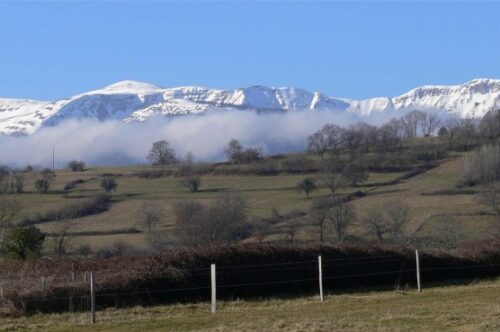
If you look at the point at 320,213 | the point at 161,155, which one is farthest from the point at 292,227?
the point at 161,155

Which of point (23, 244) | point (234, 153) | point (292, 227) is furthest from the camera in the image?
point (234, 153)

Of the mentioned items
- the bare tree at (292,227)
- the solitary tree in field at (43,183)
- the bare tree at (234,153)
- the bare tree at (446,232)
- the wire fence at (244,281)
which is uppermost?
the bare tree at (234,153)

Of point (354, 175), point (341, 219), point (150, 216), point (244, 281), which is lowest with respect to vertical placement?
point (341, 219)

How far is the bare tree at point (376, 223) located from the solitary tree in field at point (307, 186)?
807 inches

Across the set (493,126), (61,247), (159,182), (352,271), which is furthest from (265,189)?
(352,271)

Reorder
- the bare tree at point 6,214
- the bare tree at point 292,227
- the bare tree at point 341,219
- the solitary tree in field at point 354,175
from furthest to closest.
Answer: the solitary tree in field at point 354,175
the bare tree at point 341,219
the bare tree at point 292,227
the bare tree at point 6,214

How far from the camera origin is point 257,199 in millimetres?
104562

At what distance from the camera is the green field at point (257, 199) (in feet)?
264

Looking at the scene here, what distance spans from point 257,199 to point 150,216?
1771 centimetres

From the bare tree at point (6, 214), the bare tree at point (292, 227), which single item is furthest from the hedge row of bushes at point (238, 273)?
the bare tree at point (292, 227)

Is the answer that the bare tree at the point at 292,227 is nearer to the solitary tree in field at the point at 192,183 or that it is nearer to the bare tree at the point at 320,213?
the bare tree at the point at 320,213

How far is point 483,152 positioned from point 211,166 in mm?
41291

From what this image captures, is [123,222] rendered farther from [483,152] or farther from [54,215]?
[483,152]

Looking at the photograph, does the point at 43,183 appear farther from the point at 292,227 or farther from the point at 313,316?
the point at 313,316
